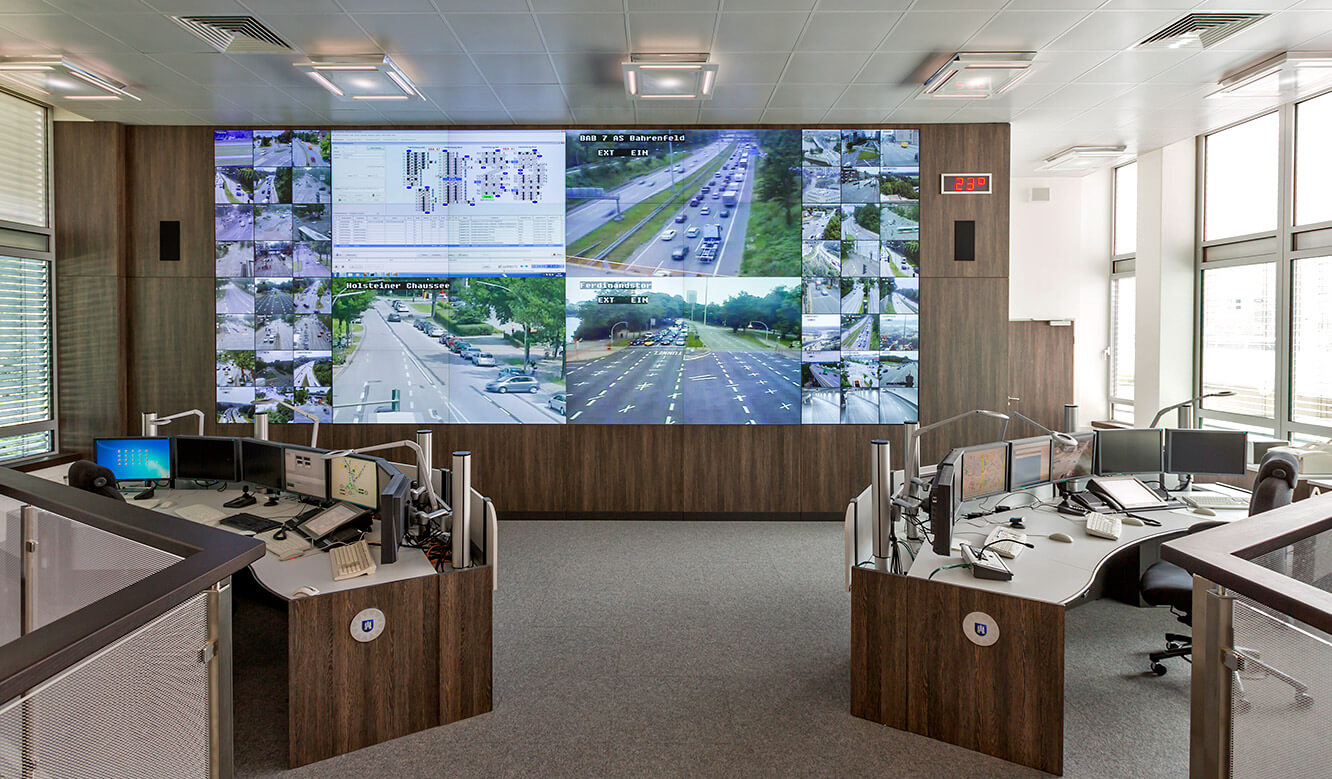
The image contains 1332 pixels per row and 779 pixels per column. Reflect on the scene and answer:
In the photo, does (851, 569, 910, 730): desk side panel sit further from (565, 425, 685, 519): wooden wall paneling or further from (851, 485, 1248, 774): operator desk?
(565, 425, 685, 519): wooden wall paneling

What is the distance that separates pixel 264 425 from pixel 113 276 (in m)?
2.73

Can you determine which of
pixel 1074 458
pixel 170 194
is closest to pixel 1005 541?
pixel 1074 458

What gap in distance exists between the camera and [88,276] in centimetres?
545

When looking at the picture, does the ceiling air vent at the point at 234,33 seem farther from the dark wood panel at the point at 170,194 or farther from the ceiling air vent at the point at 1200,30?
the ceiling air vent at the point at 1200,30

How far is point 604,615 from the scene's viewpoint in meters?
3.83

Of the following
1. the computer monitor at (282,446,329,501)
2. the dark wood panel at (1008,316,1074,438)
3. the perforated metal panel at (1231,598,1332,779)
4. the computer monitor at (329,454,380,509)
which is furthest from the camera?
the dark wood panel at (1008,316,1074,438)

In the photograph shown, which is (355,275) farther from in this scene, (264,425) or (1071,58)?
(1071,58)

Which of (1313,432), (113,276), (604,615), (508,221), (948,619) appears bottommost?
(604,615)

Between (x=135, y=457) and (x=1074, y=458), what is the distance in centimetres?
562

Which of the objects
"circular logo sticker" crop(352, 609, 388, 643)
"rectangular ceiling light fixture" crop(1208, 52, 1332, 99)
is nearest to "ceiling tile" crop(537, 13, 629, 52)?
"circular logo sticker" crop(352, 609, 388, 643)

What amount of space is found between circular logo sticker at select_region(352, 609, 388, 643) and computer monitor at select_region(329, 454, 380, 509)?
30.2 inches

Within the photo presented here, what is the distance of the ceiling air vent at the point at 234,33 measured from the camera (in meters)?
3.75

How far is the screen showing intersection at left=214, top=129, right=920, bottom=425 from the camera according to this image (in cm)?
557

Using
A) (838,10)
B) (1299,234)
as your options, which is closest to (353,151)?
(838,10)
